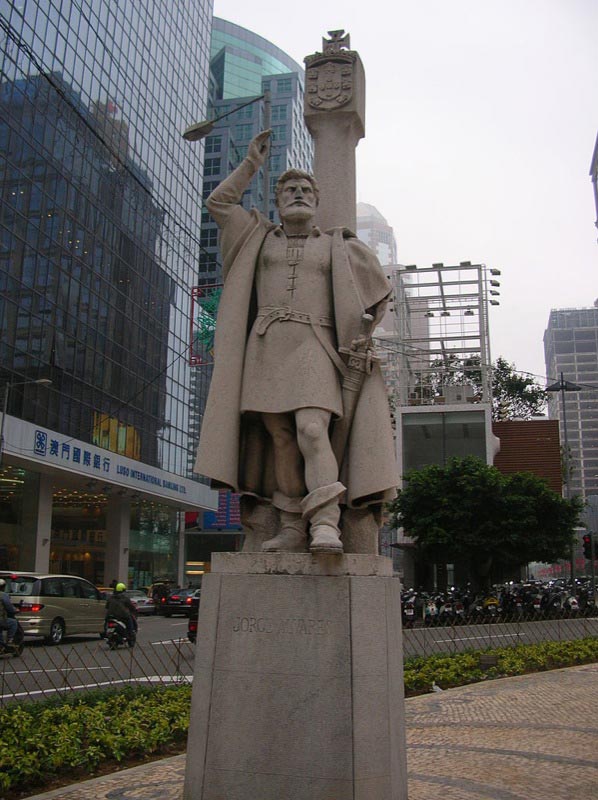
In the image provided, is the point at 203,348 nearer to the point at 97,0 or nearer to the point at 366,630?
the point at 97,0

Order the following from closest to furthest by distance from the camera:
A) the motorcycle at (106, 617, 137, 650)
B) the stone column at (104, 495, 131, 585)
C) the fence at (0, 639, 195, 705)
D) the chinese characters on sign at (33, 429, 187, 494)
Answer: the fence at (0, 639, 195, 705), the motorcycle at (106, 617, 137, 650), the chinese characters on sign at (33, 429, 187, 494), the stone column at (104, 495, 131, 585)

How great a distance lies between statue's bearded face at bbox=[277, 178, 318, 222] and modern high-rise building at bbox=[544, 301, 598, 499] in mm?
85336

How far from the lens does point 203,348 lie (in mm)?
51062

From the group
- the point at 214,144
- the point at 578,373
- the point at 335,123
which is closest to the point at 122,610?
the point at 335,123

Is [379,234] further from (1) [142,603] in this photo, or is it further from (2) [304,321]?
(2) [304,321]

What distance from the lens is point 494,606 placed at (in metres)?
25.0

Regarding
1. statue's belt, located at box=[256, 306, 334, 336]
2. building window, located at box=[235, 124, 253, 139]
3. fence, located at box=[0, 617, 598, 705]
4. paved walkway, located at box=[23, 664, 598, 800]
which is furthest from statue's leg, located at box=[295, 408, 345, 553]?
building window, located at box=[235, 124, 253, 139]

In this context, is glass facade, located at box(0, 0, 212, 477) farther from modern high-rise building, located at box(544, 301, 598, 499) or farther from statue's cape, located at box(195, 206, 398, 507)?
modern high-rise building, located at box(544, 301, 598, 499)

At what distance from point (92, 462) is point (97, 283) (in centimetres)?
883

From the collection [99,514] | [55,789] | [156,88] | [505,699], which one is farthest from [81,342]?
[55,789]

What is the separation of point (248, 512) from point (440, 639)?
600 inches

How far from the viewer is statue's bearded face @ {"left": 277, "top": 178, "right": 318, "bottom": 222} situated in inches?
227

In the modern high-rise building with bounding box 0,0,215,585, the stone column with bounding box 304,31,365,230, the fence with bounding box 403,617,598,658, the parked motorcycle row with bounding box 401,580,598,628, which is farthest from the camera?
the modern high-rise building with bounding box 0,0,215,585

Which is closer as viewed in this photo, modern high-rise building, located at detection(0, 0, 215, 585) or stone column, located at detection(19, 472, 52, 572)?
modern high-rise building, located at detection(0, 0, 215, 585)
